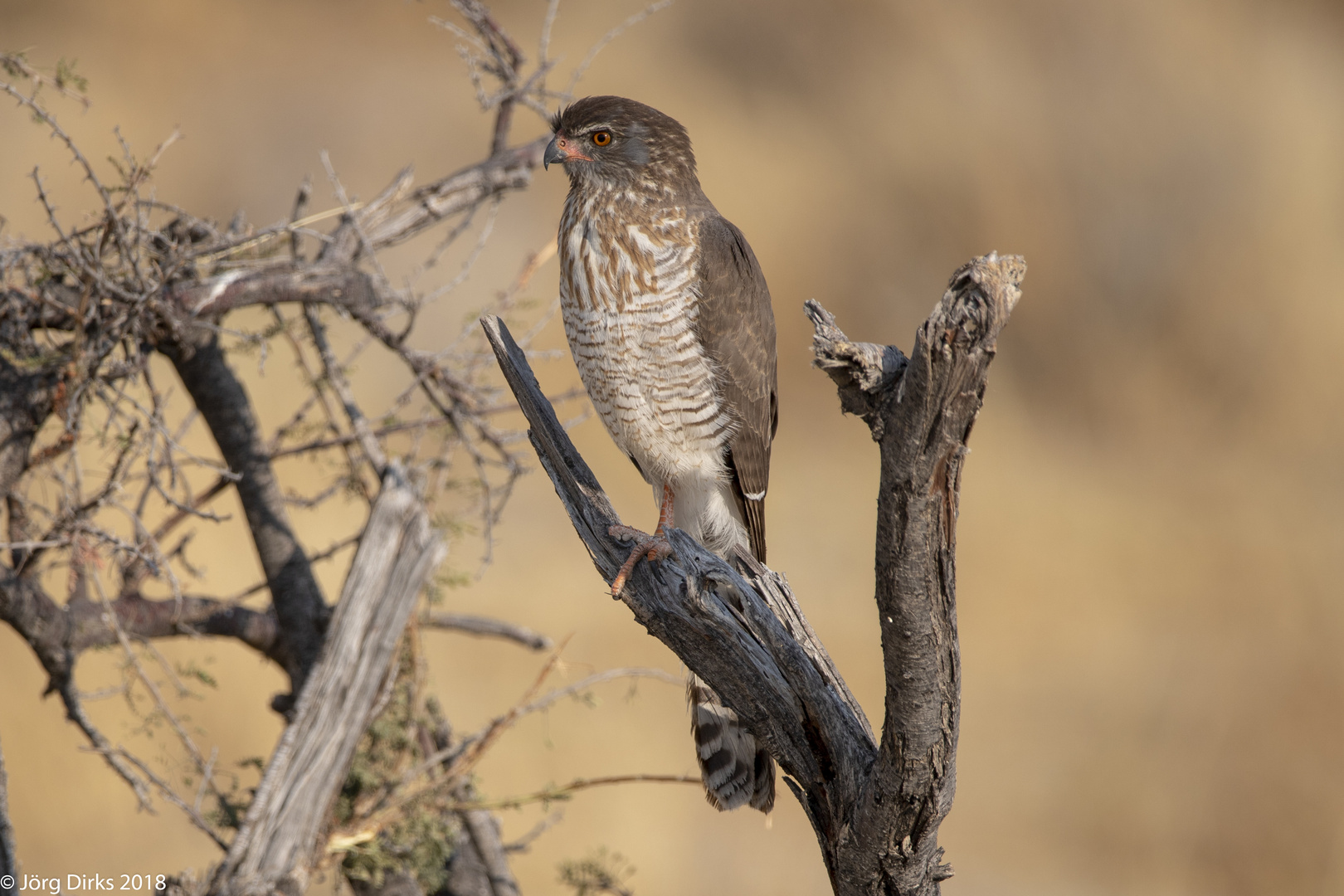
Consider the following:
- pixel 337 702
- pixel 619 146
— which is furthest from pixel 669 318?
pixel 337 702

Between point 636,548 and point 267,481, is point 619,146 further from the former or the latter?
point 267,481

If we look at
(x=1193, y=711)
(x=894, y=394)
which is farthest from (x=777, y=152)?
(x=894, y=394)

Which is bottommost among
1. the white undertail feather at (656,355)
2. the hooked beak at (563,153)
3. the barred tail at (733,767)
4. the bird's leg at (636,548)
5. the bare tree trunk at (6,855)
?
the bare tree trunk at (6,855)

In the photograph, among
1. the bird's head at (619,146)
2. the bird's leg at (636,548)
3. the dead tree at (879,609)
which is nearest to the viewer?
the dead tree at (879,609)

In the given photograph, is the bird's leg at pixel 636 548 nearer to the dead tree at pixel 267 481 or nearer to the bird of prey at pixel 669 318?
the bird of prey at pixel 669 318

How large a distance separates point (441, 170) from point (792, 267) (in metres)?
3.34

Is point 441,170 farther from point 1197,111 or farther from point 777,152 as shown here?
point 1197,111

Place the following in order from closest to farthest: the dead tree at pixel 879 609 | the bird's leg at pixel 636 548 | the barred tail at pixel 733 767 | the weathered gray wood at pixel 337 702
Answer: the dead tree at pixel 879 609 < the bird's leg at pixel 636 548 < the barred tail at pixel 733 767 < the weathered gray wood at pixel 337 702

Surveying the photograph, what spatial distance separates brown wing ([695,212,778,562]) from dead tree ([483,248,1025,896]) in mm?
457

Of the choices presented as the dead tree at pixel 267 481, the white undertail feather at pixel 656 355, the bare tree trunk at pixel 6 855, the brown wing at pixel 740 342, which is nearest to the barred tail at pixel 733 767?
the white undertail feather at pixel 656 355

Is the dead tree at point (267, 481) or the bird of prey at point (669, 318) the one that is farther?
the dead tree at point (267, 481)

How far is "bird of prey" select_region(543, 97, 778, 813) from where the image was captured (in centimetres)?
251

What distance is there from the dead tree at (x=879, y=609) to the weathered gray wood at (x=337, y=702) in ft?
2.63

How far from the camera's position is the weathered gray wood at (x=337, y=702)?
2.76 m
